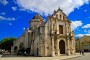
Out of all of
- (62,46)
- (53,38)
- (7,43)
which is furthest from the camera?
(7,43)

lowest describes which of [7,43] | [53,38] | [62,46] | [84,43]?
[62,46]

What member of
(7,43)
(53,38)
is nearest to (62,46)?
(53,38)

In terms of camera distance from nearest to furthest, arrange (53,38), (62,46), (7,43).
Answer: (53,38) < (62,46) < (7,43)

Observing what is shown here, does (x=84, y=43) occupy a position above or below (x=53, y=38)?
below

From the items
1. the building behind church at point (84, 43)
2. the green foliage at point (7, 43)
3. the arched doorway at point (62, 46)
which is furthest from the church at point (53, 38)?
the building behind church at point (84, 43)

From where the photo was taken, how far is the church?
41438 millimetres

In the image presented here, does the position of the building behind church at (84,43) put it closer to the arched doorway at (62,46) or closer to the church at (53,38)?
the church at (53,38)

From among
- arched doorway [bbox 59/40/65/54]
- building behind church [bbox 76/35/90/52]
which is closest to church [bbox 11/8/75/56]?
arched doorway [bbox 59/40/65/54]

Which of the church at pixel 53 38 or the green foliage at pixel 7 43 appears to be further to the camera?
the green foliage at pixel 7 43

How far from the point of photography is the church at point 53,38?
41438mm

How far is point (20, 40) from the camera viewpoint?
53.5 meters

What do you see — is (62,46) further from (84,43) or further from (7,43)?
(84,43)

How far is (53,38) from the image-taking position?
42.1m

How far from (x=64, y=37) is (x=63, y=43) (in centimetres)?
150
